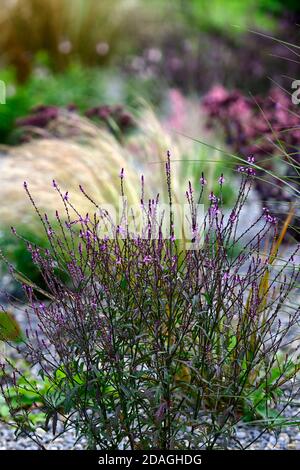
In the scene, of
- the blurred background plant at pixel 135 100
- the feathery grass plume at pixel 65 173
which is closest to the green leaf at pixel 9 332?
the feathery grass plume at pixel 65 173

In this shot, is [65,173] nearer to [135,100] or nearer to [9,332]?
[9,332]

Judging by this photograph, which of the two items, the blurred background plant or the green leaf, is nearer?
the green leaf

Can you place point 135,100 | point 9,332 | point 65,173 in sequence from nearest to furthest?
point 9,332 → point 65,173 → point 135,100

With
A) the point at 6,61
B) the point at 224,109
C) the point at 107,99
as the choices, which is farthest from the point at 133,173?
the point at 6,61

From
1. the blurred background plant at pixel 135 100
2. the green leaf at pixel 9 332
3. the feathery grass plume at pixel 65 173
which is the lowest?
the green leaf at pixel 9 332

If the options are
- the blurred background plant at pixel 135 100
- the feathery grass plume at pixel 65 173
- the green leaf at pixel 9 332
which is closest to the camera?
the green leaf at pixel 9 332

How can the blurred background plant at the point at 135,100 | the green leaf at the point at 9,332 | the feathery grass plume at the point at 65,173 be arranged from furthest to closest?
the blurred background plant at the point at 135,100, the feathery grass plume at the point at 65,173, the green leaf at the point at 9,332

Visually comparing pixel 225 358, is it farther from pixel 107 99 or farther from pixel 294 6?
pixel 294 6

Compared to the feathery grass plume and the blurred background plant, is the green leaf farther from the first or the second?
the blurred background plant

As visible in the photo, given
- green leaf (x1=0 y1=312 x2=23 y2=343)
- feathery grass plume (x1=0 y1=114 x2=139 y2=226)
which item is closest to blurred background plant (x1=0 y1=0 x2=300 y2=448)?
feathery grass plume (x1=0 y1=114 x2=139 y2=226)

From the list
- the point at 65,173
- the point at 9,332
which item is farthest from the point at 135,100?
the point at 9,332

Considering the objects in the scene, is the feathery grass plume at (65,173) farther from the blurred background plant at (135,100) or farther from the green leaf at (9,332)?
the green leaf at (9,332)

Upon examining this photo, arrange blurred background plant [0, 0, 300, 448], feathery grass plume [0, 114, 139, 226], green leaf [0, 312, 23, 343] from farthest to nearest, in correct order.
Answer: blurred background plant [0, 0, 300, 448] → feathery grass plume [0, 114, 139, 226] → green leaf [0, 312, 23, 343]
